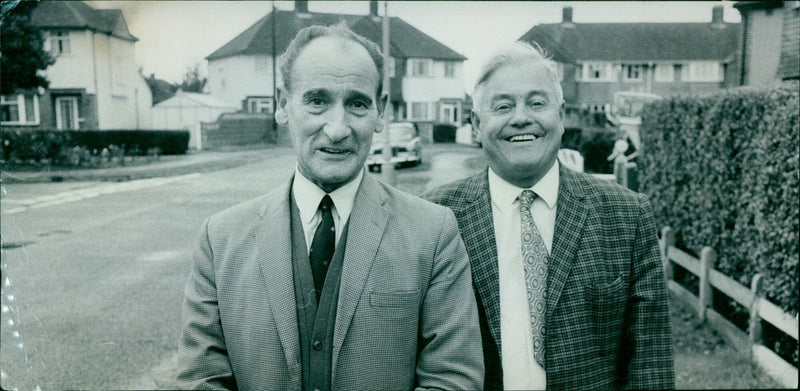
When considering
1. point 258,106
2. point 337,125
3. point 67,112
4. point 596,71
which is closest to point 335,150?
point 337,125

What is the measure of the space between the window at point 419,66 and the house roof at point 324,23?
34 mm

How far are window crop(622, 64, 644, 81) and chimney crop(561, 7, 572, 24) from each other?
130cm

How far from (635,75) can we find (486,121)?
377cm

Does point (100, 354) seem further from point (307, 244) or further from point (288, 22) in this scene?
point (307, 244)

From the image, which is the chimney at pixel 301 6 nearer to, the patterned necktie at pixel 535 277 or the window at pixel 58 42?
the window at pixel 58 42

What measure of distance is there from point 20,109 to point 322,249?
206 centimetres

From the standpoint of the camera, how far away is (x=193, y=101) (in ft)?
10.6

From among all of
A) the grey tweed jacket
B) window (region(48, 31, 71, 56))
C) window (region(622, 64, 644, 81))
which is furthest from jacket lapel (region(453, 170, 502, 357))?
window (region(622, 64, 644, 81))

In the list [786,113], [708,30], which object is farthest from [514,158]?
[786,113]

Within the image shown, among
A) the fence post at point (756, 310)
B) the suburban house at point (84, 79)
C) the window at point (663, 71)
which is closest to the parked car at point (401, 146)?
the suburban house at point (84, 79)

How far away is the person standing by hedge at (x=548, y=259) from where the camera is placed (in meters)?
2.45

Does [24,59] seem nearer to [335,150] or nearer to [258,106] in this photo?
[258,106]

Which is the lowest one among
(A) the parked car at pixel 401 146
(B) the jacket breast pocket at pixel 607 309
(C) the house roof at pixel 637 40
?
(B) the jacket breast pocket at pixel 607 309

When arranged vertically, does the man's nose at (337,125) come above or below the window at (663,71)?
below
